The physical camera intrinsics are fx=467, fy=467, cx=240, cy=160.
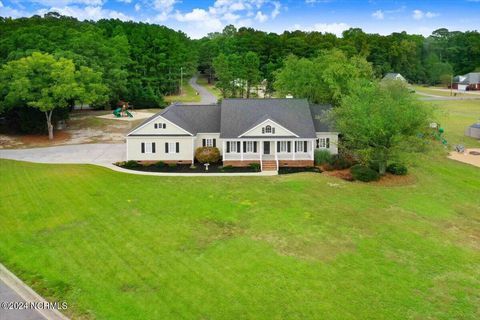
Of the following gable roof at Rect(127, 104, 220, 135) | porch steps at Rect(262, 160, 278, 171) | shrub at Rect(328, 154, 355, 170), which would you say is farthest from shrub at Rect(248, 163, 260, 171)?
shrub at Rect(328, 154, 355, 170)

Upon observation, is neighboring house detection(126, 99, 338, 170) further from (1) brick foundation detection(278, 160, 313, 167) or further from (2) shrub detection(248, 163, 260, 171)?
(2) shrub detection(248, 163, 260, 171)

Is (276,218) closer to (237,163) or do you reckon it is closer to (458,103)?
(237,163)

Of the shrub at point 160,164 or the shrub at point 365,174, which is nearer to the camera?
the shrub at point 365,174

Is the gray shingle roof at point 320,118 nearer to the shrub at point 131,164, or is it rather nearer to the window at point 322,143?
the window at point 322,143

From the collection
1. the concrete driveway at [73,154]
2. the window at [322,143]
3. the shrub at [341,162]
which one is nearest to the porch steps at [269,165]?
the shrub at [341,162]

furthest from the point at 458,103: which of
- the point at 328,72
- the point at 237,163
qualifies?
the point at 237,163

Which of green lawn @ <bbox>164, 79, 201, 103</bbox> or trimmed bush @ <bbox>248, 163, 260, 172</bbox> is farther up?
green lawn @ <bbox>164, 79, 201, 103</bbox>
